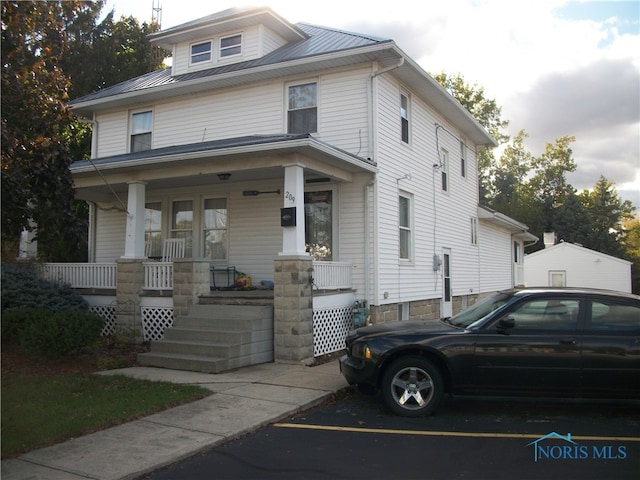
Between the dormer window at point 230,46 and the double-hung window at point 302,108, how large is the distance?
2784 millimetres

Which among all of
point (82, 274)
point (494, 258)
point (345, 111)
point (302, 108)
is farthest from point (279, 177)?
point (494, 258)

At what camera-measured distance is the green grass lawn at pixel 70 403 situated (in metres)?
5.61

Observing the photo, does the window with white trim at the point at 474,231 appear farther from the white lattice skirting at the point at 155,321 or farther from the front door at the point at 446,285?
the white lattice skirting at the point at 155,321

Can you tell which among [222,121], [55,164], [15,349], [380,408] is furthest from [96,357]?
[222,121]

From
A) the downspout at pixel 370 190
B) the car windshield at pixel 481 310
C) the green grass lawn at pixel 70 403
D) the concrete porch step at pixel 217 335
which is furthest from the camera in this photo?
the downspout at pixel 370 190

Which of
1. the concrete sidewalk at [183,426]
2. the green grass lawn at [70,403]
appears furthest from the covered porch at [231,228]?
the green grass lawn at [70,403]

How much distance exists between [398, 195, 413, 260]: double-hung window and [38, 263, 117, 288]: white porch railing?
7035 millimetres

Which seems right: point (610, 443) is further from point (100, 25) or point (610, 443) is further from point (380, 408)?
point (100, 25)

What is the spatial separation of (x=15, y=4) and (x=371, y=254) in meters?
8.04

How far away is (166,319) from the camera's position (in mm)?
11695

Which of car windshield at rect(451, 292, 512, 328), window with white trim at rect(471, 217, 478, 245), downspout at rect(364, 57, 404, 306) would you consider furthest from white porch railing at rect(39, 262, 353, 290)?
window with white trim at rect(471, 217, 478, 245)

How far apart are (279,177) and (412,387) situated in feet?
24.3

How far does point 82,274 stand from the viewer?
1305 cm

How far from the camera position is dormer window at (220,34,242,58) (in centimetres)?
1501
